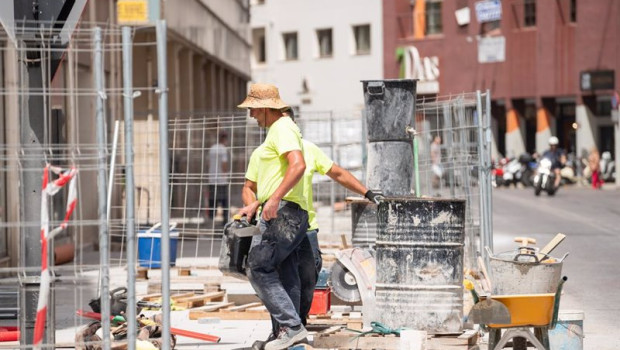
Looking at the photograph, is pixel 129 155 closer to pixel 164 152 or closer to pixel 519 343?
pixel 164 152

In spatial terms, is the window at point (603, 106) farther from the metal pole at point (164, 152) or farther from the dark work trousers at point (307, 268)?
the metal pole at point (164, 152)

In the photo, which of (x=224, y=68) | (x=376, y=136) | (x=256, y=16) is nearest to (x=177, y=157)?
(x=376, y=136)

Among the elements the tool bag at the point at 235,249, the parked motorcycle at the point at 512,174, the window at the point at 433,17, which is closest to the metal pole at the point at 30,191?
the tool bag at the point at 235,249

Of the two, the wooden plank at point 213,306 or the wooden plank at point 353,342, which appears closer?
the wooden plank at point 353,342

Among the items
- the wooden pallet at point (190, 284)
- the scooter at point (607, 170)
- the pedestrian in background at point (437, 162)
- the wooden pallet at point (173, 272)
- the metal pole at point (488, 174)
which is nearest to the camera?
the metal pole at point (488, 174)

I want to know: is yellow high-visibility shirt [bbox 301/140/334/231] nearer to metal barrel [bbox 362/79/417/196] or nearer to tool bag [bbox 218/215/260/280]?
tool bag [bbox 218/215/260/280]

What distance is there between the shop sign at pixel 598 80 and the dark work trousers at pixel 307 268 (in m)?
43.0

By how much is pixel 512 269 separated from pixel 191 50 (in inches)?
904

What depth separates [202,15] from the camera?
101 feet

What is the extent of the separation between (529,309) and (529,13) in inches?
1906

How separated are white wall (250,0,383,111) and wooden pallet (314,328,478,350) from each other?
55081 millimetres

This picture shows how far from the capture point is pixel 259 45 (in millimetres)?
70000

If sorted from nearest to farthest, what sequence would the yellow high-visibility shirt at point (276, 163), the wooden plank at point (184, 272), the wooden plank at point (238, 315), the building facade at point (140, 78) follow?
the yellow high-visibility shirt at point (276, 163) → the wooden plank at point (238, 315) → the wooden plank at point (184, 272) → the building facade at point (140, 78)

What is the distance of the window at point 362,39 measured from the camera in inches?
2571
